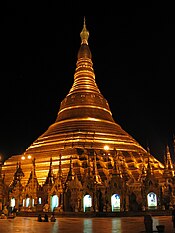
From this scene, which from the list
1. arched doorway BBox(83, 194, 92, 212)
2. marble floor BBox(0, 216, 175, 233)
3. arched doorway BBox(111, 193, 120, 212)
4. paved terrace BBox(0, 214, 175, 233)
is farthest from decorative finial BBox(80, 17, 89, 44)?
marble floor BBox(0, 216, 175, 233)

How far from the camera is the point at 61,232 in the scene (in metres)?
11.9

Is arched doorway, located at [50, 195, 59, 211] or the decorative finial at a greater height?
the decorative finial

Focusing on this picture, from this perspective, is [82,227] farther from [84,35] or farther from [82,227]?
[84,35]

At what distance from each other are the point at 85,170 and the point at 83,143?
6229mm

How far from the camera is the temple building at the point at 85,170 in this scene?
30.2m

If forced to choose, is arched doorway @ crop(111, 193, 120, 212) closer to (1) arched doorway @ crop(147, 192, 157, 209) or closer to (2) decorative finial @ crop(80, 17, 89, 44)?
(1) arched doorway @ crop(147, 192, 157, 209)

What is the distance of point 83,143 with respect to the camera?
40656 millimetres

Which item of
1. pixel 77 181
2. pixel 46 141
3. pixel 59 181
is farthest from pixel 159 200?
pixel 46 141

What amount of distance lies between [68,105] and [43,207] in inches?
885

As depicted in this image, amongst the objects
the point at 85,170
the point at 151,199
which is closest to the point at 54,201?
the point at 85,170

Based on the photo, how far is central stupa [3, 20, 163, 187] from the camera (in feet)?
123

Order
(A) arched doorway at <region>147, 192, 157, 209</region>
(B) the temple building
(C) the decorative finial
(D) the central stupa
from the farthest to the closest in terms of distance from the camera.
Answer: (C) the decorative finial
(D) the central stupa
(B) the temple building
(A) arched doorway at <region>147, 192, 157, 209</region>

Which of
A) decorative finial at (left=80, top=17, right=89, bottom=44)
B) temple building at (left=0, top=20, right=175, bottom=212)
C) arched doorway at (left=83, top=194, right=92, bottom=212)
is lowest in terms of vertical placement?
arched doorway at (left=83, top=194, right=92, bottom=212)

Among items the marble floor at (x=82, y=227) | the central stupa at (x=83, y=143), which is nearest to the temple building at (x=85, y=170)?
the central stupa at (x=83, y=143)
